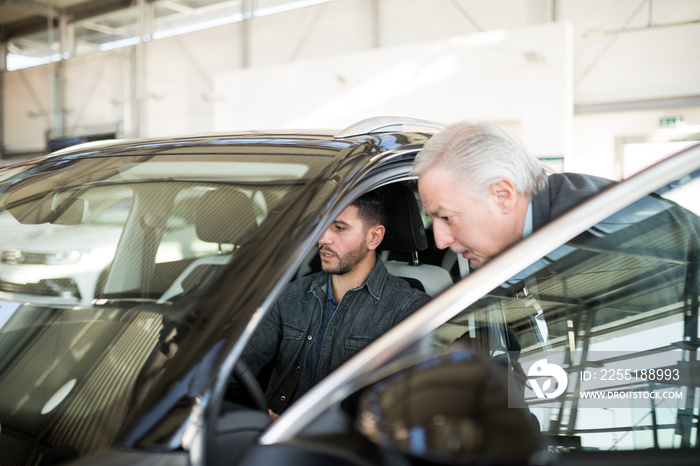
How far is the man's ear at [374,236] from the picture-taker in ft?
7.05

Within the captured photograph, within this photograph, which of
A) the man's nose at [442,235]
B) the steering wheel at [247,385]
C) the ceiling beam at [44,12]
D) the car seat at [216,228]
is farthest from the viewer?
the ceiling beam at [44,12]

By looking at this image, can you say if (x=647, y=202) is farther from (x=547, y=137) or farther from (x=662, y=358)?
(x=547, y=137)

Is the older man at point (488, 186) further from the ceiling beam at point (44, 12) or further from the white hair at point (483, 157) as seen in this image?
the ceiling beam at point (44, 12)

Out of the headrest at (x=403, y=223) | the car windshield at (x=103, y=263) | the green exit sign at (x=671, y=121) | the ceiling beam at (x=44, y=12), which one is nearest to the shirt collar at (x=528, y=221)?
the car windshield at (x=103, y=263)

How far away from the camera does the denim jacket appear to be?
72.8 inches

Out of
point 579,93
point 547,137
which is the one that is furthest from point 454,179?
point 579,93

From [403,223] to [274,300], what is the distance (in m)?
1.18

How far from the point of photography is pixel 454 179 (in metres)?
1.33

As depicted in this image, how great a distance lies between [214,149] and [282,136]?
0.62 feet

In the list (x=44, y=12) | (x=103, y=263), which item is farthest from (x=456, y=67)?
(x=44, y=12)

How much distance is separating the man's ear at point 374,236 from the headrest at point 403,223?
44 mm

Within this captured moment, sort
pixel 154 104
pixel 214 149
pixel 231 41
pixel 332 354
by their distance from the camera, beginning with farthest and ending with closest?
1. pixel 154 104
2. pixel 231 41
3. pixel 332 354
4. pixel 214 149

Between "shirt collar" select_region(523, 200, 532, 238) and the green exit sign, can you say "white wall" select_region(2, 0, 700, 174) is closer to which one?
the green exit sign

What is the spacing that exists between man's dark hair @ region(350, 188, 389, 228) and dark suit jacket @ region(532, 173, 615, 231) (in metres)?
0.83
